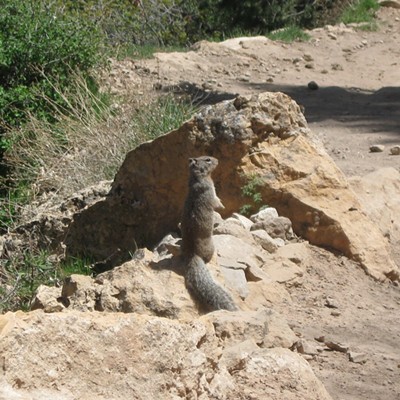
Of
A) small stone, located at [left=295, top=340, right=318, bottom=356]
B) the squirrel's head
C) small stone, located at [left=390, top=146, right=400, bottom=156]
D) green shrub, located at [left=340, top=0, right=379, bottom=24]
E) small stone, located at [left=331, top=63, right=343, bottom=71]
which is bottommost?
small stone, located at [left=331, top=63, right=343, bottom=71]

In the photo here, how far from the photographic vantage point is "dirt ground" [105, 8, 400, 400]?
514cm

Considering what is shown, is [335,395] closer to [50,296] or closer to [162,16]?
[50,296]

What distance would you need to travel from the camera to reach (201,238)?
5.80 meters

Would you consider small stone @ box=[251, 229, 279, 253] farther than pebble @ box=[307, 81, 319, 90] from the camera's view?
No

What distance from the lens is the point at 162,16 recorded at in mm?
19891

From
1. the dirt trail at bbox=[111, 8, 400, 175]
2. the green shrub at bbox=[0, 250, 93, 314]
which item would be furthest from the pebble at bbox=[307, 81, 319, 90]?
the green shrub at bbox=[0, 250, 93, 314]

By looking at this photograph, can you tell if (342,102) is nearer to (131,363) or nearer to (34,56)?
(34,56)

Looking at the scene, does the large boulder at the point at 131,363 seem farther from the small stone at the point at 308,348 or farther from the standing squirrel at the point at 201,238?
the standing squirrel at the point at 201,238

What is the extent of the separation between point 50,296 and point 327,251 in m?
2.11

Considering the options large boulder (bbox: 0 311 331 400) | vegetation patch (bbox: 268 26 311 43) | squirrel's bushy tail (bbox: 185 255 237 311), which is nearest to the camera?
large boulder (bbox: 0 311 331 400)

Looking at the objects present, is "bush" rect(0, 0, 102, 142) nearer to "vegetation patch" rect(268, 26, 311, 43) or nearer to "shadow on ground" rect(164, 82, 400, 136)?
"shadow on ground" rect(164, 82, 400, 136)

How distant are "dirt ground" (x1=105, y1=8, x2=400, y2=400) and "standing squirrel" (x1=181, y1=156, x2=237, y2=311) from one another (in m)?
0.49

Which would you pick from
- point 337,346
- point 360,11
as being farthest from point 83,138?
point 360,11

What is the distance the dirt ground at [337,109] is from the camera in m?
5.14
